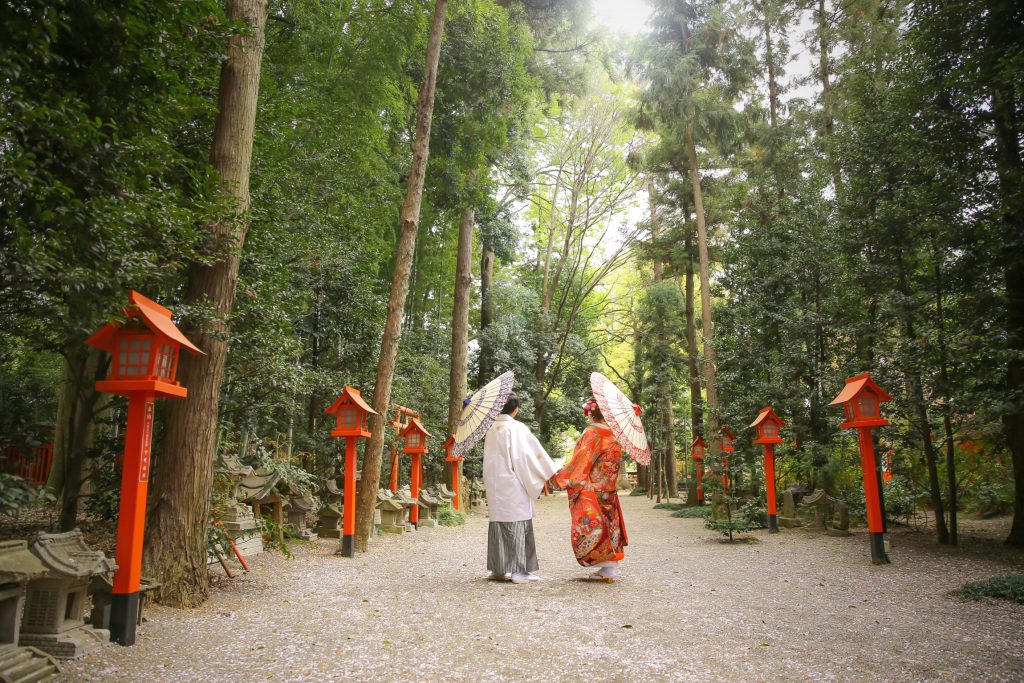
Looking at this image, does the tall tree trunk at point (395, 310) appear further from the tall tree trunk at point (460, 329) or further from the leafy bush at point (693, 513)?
the leafy bush at point (693, 513)

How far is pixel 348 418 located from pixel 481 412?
195 centimetres

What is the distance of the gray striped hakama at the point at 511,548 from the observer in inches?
226

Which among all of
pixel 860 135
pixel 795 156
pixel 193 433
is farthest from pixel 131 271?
pixel 795 156

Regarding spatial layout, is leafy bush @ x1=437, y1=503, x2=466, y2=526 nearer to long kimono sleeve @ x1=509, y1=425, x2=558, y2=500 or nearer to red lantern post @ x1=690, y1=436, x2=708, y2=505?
red lantern post @ x1=690, y1=436, x2=708, y2=505

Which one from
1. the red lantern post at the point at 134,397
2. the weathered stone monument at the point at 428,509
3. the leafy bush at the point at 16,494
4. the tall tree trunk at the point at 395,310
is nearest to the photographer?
the leafy bush at the point at 16,494

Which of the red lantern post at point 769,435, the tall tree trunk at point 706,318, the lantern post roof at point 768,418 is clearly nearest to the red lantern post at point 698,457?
the tall tree trunk at point 706,318

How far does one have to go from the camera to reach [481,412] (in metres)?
6.32

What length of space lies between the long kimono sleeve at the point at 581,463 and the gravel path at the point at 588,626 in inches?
37.0

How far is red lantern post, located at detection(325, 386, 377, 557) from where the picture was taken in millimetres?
7117

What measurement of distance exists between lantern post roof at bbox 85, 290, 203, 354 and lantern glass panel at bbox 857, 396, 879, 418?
6.40 metres

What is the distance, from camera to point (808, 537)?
9.04m

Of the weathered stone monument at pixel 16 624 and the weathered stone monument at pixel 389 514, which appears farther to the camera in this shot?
the weathered stone monument at pixel 389 514

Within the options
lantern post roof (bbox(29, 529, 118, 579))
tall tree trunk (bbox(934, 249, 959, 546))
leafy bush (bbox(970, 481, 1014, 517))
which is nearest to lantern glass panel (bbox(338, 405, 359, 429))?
lantern post roof (bbox(29, 529, 118, 579))

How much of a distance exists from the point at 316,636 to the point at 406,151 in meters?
10.4
